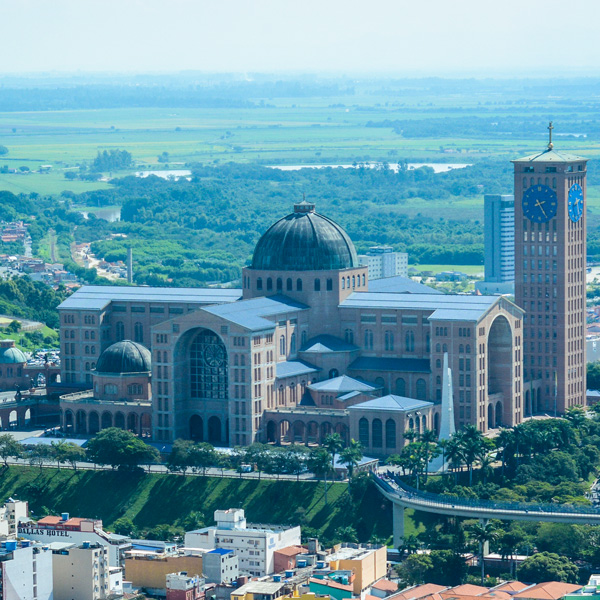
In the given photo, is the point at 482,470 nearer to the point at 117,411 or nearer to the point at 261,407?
the point at 261,407

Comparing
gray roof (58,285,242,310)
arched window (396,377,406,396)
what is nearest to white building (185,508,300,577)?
arched window (396,377,406,396)

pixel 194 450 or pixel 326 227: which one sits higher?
pixel 326 227

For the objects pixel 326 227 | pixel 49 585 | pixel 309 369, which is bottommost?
pixel 49 585

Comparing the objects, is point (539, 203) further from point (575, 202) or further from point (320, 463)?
point (320, 463)

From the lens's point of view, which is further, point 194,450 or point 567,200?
point 567,200

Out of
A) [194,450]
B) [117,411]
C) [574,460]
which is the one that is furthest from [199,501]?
[574,460]

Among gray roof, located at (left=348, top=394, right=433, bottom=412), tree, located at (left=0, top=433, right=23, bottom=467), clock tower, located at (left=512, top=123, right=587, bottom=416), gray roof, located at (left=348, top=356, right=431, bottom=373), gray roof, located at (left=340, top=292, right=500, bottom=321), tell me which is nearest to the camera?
gray roof, located at (left=348, top=394, right=433, bottom=412)

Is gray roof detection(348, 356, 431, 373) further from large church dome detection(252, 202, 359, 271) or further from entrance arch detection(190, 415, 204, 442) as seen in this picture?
entrance arch detection(190, 415, 204, 442)
